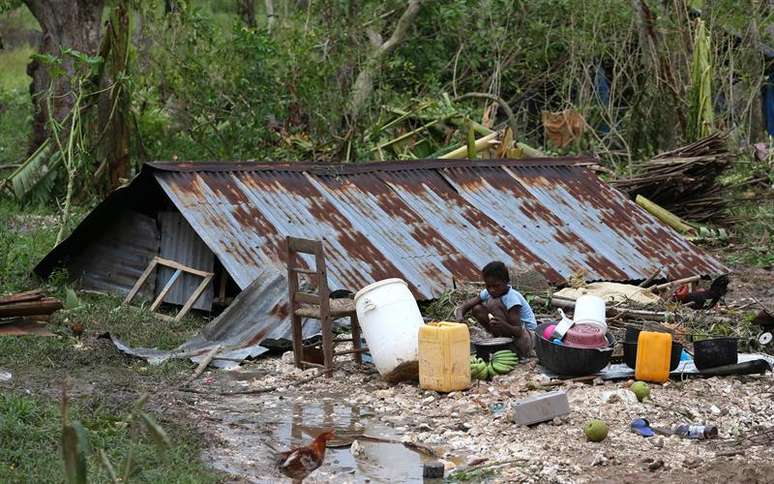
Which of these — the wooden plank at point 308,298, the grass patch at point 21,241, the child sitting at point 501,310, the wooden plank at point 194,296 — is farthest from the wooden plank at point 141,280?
the child sitting at point 501,310

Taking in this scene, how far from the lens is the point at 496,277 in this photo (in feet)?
30.3

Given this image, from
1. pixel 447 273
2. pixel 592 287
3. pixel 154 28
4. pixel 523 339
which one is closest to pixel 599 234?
pixel 592 287

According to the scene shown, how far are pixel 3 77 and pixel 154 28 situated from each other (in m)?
10.5

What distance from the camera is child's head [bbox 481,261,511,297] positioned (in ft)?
30.2

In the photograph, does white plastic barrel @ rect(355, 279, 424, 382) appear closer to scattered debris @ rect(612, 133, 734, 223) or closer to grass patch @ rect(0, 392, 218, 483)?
grass patch @ rect(0, 392, 218, 483)

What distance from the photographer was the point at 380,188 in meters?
13.0

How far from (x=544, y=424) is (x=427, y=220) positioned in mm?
5521

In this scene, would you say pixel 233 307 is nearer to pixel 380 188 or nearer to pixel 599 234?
pixel 380 188

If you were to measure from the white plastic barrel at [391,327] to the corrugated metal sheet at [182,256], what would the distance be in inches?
117

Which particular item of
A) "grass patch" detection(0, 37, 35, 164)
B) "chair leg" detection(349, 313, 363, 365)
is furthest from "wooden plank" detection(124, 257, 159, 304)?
"grass patch" detection(0, 37, 35, 164)

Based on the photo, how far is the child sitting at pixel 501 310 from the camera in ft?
30.3

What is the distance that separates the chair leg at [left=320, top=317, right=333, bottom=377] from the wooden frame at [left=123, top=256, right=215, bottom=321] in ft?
A: 7.98

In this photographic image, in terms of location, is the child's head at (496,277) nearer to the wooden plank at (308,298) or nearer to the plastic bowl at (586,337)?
the plastic bowl at (586,337)

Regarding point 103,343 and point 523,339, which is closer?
point 523,339
